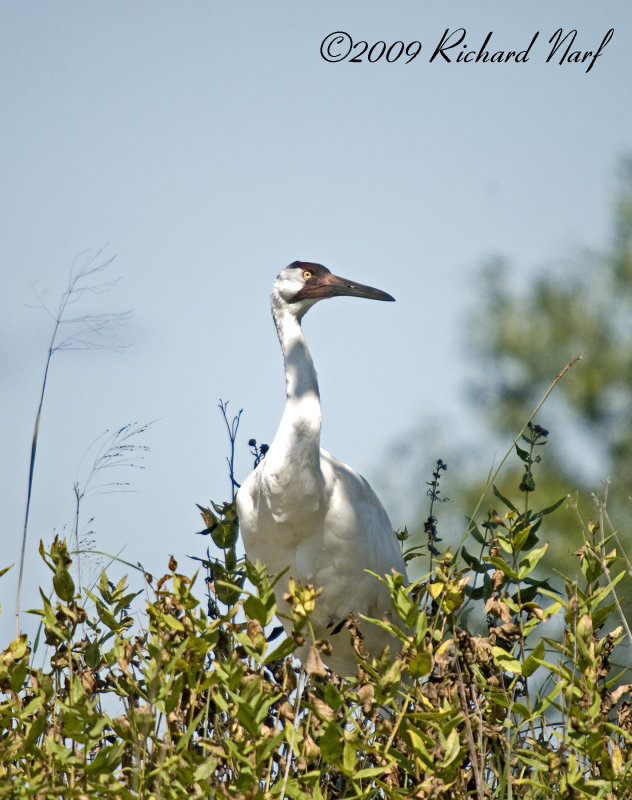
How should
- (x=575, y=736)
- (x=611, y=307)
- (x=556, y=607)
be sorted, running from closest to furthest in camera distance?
(x=575, y=736) < (x=556, y=607) < (x=611, y=307)

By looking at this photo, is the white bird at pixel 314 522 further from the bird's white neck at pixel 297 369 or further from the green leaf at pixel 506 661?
the green leaf at pixel 506 661

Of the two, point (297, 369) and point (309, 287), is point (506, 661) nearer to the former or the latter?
point (297, 369)

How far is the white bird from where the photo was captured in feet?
10.8

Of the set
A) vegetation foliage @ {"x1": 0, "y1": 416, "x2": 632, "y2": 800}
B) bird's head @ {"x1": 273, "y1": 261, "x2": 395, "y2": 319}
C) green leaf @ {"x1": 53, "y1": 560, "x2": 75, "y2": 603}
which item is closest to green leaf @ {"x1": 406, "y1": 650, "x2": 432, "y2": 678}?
vegetation foliage @ {"x1": 0, "y1": 416, "x2": 632, "y2": 800}

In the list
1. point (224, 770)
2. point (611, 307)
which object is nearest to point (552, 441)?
point (611, 307)

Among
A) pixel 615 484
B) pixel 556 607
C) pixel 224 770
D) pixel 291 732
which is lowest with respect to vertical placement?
pixel 224 770

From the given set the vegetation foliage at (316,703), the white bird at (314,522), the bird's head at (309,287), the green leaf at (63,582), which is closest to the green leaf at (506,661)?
the vegetation foliage at (316,703)

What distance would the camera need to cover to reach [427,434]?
32.1 ft

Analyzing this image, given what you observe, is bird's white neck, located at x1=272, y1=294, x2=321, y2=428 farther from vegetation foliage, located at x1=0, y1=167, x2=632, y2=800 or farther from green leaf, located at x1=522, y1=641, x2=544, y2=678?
green leaf, located at x1=522, y1=641, x2=544, y2=678

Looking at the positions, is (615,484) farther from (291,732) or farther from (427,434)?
(291,732)

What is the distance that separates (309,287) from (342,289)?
0.62ft

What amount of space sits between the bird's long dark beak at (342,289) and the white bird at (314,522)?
0.26m

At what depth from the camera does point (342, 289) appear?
3.89 metres

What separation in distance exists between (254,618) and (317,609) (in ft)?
6.40
